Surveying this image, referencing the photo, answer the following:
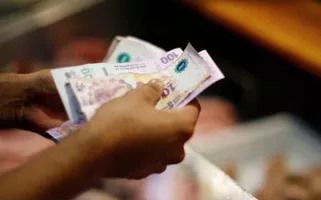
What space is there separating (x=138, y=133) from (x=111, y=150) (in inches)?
1.4

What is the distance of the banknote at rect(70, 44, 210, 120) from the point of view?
2.10 feet

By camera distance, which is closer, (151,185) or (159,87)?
(159,87)

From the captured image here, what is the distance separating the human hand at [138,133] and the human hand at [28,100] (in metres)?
0.14

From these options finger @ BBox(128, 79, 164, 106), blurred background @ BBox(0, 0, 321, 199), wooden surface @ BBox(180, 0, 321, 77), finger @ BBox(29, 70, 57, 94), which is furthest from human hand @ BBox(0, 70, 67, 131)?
wooden surface @ BBox(180, 0, 321, 77)

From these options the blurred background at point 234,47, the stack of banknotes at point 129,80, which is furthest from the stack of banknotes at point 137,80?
the blurred background at point 234,47

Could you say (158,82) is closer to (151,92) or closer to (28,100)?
(151,92)

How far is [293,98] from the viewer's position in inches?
58.6

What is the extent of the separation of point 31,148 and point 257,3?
2.52 ft

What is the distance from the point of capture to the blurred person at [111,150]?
60 cm

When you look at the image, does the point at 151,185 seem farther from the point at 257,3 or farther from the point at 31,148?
the point at 257,3

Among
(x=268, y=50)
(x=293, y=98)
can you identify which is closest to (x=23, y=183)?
(x=268, y=50)

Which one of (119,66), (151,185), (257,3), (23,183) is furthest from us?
(257,3)

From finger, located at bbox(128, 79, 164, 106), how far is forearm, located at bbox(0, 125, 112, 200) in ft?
0.24

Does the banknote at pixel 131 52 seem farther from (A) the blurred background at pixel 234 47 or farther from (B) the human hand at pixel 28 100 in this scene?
(A) the blurred background at pixel 234 47
